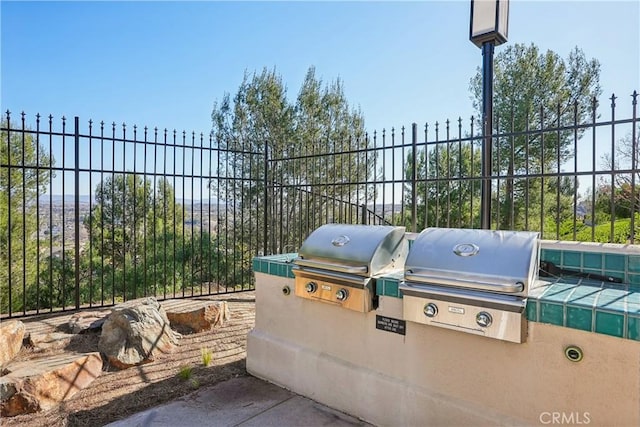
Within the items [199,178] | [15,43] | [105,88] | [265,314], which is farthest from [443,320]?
[105,88]

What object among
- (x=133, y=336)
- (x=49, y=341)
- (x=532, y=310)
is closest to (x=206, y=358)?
(x=133, y=336)

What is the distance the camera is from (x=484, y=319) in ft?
→ 5.51

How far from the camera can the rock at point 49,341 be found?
3.39m

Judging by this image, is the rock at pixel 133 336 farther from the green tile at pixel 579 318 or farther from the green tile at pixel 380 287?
the green tile at pixel 579 318

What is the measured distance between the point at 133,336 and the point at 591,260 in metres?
3.84

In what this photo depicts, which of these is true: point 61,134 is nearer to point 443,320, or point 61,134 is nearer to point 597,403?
point 443,320

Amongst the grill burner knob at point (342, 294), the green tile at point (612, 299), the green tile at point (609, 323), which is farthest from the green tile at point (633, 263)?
the grill burner knob at point (342, 294)

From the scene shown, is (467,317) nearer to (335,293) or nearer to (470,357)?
(470,357)

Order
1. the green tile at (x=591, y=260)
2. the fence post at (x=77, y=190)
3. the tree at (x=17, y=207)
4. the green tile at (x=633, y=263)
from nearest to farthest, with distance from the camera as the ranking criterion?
the green tile at (x=633, y=263)
the green tile at (x=591, y=260)
the fence post at (x=77, y=190)
the tree at (x=17, y=207)

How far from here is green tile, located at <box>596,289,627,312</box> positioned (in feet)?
4.93

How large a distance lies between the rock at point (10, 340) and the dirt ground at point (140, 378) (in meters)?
0.09

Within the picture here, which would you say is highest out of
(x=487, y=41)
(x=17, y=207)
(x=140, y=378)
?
(x=487, y=41)

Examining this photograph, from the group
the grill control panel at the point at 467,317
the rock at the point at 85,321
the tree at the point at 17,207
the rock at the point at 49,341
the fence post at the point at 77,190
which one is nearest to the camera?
the grill control panel at the point at 467,317

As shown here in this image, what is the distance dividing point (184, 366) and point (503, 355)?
2729 mm
